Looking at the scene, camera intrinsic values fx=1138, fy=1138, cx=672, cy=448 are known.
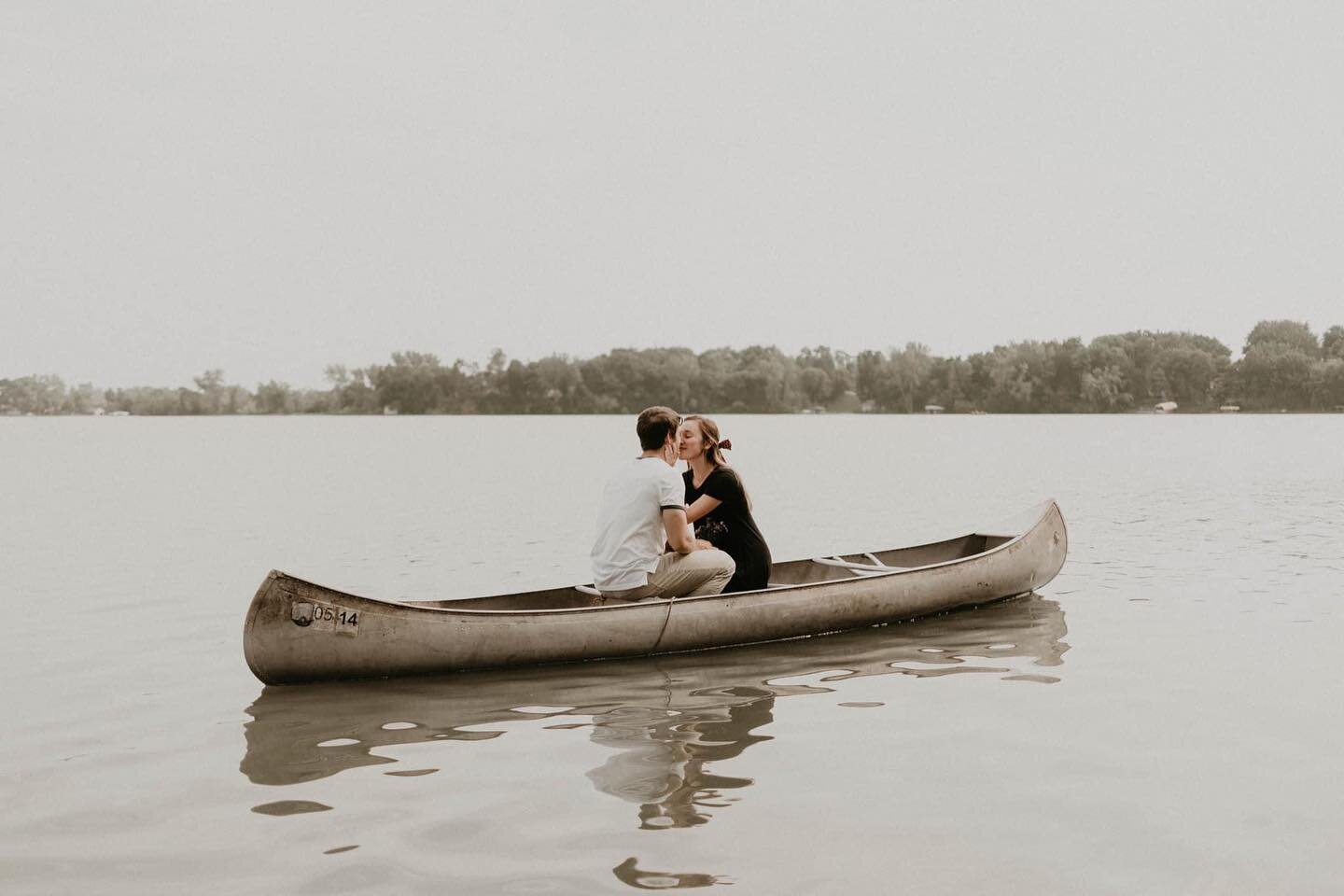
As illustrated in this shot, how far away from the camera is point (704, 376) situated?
462ft

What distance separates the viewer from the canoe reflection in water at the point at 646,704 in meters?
6.39

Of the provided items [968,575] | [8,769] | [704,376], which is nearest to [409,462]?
[968,575]

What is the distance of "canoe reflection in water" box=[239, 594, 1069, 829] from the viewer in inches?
252

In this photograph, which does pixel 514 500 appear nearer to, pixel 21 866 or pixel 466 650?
pixel 466 650

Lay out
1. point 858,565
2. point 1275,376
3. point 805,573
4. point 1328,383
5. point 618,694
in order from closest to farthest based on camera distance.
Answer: point 618,694 < point 805,573 < point 858,565 < point 1328,383 < point 1275,376

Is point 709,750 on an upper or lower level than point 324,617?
lower

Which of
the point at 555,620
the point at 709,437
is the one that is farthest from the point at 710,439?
the point at 555,620

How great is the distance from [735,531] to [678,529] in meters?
1.10

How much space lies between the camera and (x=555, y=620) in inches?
345

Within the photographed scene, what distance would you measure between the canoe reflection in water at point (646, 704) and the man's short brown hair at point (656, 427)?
181 cm

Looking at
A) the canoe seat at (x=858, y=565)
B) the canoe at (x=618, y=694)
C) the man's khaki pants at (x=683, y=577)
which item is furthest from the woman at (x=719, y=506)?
the canoe seat at (x=858, y=565)

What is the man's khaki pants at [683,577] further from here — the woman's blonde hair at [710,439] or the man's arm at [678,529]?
the woman's blonde hair at [710,439]

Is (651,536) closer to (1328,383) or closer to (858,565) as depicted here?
(858,565)

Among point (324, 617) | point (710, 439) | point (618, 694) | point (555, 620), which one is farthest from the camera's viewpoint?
point (710, 439)
